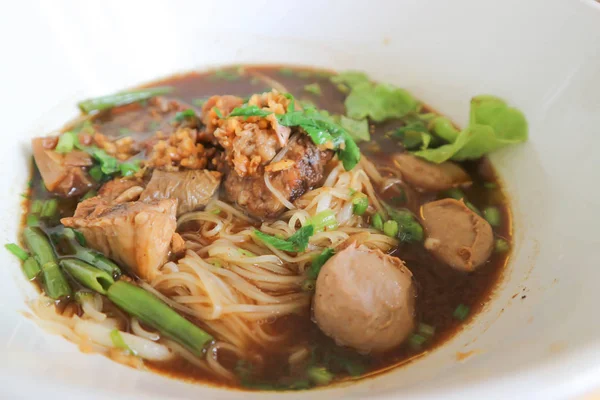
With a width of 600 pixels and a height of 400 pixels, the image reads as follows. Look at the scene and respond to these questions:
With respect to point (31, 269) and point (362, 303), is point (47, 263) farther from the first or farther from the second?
point (362, 303)

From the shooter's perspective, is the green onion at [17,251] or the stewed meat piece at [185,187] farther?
the stewed meat piece at [185,187]

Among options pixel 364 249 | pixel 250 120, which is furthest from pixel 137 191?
pixel 364 249

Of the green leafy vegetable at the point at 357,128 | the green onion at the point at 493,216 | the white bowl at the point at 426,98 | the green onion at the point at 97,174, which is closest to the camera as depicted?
the white bowl at the point at 426,98

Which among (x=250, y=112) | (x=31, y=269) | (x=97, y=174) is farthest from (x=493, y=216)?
(x=31, y=269)

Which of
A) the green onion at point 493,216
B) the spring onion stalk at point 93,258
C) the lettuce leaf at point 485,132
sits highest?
the lettuce leaf at point 485,132

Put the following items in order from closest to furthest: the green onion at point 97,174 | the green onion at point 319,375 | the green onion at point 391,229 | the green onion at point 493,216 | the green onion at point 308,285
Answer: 1. the green onion at point 319,375
2. the green onion at point 308,285
3. the green onion at point 391,229
4. the green onion at point 493,216
5. the green onion at point 97,174

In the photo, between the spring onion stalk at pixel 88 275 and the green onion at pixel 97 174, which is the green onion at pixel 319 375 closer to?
the spring onion stalk at pixel 88 275

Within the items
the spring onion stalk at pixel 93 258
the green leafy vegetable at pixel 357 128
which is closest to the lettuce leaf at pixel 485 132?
the green leafy vegetable at pixel 357 128
